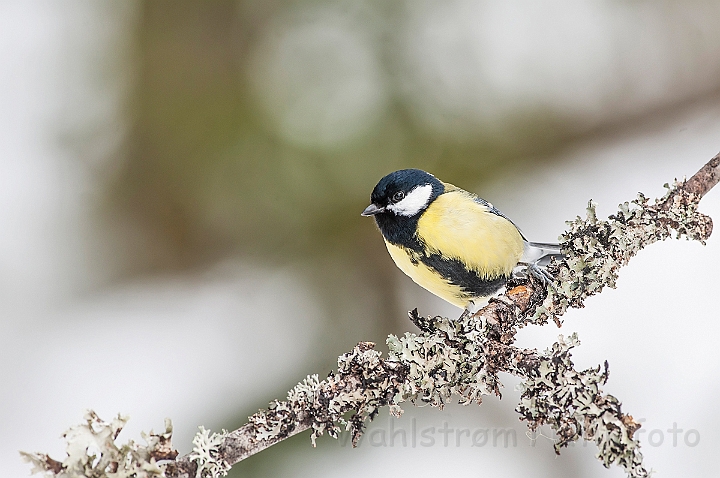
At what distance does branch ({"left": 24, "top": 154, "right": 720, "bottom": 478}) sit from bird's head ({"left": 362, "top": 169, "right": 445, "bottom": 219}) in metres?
0.26

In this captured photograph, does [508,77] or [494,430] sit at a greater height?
[508,77]

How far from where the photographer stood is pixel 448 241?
92cm

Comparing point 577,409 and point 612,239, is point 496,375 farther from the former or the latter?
point 612,239

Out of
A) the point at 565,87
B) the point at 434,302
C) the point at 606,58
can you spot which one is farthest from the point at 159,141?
the point at 606,58

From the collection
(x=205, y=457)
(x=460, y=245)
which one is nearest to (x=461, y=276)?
(x=460, y=245)

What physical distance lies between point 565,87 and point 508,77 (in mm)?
150

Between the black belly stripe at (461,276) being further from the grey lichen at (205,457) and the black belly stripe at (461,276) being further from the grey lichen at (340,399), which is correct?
the grey lichen at (205,457)

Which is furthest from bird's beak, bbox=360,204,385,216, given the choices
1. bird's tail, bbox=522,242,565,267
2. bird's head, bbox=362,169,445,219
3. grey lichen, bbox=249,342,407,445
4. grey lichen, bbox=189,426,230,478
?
grey lichen, bbox=189,426,230,478

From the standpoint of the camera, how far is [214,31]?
124cm

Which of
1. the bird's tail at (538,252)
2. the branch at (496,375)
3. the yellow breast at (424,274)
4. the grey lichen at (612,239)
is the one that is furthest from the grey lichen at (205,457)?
the bird's tail at (538,252)

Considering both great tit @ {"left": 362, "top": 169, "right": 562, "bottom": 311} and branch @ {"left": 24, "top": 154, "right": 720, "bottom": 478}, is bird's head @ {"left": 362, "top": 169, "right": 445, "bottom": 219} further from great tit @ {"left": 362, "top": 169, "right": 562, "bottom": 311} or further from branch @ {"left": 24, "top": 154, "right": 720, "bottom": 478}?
branch @ {"left": 24, "top": 154, "right": 720, "bottom": 478}

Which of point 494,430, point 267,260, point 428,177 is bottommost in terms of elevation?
point 494,430

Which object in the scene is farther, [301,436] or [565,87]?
[565,87]

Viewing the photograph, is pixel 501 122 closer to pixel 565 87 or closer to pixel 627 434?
pixel 565 87
